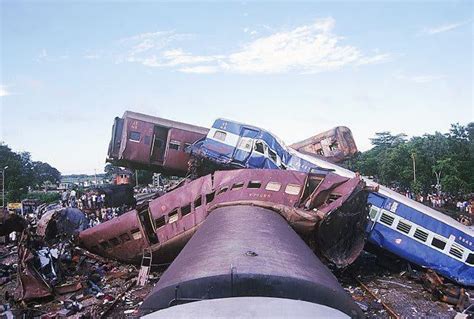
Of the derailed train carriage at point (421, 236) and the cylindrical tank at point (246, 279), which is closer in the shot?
the cylindrical tank at point (246, 279)

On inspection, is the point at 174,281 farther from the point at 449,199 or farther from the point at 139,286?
the point at 449,199

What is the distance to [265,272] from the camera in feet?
13.0

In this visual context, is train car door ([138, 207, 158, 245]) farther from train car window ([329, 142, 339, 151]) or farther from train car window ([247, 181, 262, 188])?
train car window ([329, 142, 339, 151])

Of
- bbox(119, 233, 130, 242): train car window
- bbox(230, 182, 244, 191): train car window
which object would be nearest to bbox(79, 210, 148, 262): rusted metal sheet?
bbox(119, 233, 130, 242): train car window

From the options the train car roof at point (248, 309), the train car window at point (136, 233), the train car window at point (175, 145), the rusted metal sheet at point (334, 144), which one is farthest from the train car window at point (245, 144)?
the train car roof at point (248, 309)

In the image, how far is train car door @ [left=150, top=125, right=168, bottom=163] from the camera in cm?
2008

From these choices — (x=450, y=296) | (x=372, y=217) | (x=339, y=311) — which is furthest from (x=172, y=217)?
(x=339, y=311)

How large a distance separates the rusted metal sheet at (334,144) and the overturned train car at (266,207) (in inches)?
403

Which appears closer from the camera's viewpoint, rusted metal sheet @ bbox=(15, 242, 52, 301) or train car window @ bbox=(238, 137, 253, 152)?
rusted metal sheet @ bbox=(15, 242, 52, 301)

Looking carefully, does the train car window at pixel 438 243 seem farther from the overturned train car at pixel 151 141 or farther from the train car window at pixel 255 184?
the overturned train car at pixel 151 141

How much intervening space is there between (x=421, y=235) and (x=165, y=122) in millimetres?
12804

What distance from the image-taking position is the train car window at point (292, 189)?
11.5 meters

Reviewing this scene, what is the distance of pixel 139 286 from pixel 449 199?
38351 millimetres

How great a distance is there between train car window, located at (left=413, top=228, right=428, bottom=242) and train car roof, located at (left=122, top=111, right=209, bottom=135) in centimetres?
1103
